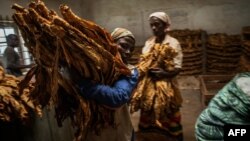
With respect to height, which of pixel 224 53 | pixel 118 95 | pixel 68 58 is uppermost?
pixel 68 58

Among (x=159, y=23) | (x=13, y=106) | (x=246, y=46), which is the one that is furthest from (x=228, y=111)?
(x=246, y=46)

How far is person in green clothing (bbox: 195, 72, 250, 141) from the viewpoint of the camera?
3.73ft

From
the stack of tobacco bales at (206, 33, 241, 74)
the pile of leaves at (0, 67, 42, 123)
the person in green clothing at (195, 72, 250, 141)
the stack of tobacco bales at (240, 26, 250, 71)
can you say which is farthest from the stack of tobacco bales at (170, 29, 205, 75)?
the person in green clothing at (195, 72, 250, 141)

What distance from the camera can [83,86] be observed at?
1434 millimetres

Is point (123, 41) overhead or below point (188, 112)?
overhead

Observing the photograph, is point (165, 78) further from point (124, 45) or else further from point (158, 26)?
point (124, 45)

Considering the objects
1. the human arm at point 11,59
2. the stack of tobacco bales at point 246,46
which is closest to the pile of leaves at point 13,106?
the human arm at point 11,59

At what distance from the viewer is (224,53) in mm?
6359

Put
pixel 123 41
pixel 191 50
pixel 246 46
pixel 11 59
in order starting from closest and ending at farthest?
pixel 123 41
pixel 11 59
pixel 246 46
pixel 191 50

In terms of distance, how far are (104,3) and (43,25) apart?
23.4ft

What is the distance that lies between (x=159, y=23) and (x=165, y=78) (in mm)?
622

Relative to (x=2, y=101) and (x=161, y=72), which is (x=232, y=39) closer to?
(x=161, y=72)

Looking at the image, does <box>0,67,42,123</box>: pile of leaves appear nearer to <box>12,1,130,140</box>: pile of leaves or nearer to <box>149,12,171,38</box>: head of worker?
<box>12,1,130,140</box>: pile of leaves

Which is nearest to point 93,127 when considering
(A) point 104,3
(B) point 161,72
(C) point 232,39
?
(B) point 161,72
